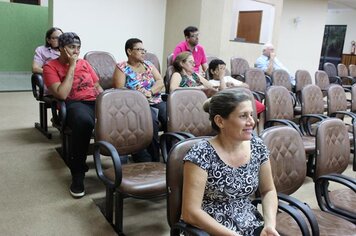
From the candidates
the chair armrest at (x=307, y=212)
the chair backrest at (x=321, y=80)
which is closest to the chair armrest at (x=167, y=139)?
the chair armrest at (x=307, y=212)

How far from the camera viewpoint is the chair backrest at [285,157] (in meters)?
1.78

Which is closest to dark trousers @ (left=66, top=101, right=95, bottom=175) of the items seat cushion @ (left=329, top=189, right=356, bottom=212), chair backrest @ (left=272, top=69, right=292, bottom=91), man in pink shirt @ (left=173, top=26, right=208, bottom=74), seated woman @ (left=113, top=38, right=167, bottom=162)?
seated woman @ (left=113, top=38, right=167, bottom=162)

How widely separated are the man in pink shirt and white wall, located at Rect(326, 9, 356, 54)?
990 centimetres

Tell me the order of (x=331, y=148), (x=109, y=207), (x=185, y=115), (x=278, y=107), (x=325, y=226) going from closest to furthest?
1. (x=325, y=226)
2. (x=331, y=148)
3. (x=109, y=207)
4. (x=185, y=115)
5. (x=278, y=107)

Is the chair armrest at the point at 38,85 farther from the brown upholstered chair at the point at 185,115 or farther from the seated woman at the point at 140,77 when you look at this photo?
the brown upholstered chair at the point at 185,115

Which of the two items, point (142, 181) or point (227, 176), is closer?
point (227, 176)

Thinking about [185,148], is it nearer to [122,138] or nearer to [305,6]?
[122,138]

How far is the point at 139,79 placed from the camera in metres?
3.07

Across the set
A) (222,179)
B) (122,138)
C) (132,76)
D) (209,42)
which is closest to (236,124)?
(222,179)

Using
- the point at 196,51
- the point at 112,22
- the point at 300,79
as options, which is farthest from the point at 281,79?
the point at 112,22

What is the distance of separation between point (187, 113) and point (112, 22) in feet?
12.4

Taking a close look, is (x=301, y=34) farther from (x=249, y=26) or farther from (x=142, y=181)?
(x=142, y=181)

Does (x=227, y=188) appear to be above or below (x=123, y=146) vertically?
above

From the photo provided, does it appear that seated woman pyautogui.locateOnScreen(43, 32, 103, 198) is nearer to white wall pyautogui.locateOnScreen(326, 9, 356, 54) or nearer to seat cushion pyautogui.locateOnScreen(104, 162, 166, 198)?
seat cushion pyautogui.locateOnScreen(104, 162, 166, 198)
